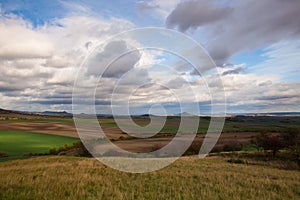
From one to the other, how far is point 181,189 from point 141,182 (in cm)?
350

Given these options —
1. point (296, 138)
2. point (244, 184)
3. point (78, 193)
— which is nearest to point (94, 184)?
point (78, 193)

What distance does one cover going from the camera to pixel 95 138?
3081 inches

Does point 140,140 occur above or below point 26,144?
below

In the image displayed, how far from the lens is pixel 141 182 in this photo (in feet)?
56.3

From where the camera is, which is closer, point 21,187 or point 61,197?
point 61,197

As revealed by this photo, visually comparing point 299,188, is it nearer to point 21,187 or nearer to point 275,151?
point 21,187

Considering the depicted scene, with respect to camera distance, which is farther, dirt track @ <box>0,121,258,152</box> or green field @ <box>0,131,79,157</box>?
dirt track @ <box>0,121,258,152</box>

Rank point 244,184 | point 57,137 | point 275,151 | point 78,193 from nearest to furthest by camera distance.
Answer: point 78,193 < point 244,184 < point 275,151 < point 57,137

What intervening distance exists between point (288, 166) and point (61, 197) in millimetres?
27089

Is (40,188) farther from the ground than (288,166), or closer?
farther from the ground

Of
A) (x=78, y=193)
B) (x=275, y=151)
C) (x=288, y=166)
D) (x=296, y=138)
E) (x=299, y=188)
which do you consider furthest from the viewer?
(x=296, y=138)

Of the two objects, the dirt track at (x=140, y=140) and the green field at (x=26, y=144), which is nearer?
the green field at (x=26, y=144)

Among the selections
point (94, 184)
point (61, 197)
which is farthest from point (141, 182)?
point (61, 197)

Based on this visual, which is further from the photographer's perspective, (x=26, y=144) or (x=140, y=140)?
(x=140, y=140)
